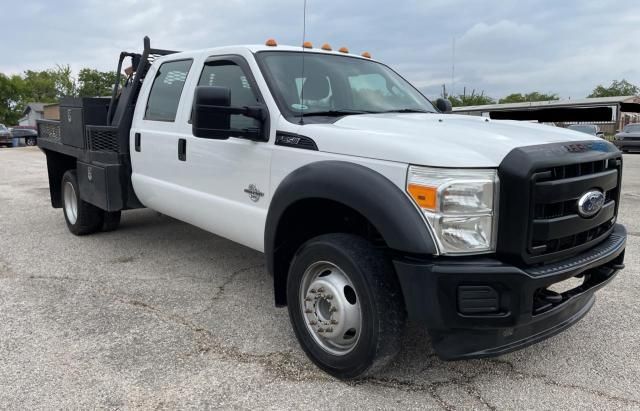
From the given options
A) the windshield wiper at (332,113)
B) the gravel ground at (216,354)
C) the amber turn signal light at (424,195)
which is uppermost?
the windshield wiper at (332,113)

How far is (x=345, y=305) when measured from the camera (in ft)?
9.55

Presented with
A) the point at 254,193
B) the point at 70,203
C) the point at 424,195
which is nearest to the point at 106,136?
the point at 70,203

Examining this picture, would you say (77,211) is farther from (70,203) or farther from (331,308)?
(331,308)

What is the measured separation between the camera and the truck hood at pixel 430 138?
2.54 m

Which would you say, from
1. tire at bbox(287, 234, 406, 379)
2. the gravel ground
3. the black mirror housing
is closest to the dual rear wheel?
the gravel ground

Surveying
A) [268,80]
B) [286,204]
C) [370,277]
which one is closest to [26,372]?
[286,204]

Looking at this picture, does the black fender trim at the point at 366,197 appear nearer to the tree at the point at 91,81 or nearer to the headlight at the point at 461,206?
the headlight at the point at 461,206

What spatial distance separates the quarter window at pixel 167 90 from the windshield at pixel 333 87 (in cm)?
104

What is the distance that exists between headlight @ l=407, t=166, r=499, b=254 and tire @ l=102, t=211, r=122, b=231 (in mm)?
4888

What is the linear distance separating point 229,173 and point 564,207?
220 cm

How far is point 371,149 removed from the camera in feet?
9.14

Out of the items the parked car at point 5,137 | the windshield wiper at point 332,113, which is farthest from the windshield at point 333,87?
the parked car at point 5,137

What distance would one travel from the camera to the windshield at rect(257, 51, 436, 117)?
3582 mm

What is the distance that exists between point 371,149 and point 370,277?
65cm
